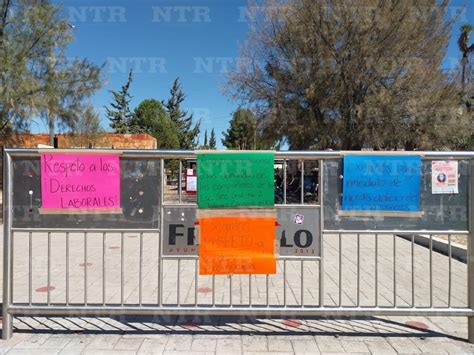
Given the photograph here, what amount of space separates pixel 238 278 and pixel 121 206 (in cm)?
289

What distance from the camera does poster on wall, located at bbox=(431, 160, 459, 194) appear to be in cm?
411

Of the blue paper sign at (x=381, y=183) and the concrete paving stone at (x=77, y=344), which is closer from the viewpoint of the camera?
the concrete paving stone at (x=77, y=344)

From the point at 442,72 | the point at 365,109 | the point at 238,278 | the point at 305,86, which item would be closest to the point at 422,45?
the point at 442,72

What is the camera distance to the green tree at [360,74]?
20.6 metres

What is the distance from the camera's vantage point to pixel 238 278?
645 cm

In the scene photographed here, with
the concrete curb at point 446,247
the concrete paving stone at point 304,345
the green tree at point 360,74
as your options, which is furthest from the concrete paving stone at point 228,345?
the green tree at point 360,74

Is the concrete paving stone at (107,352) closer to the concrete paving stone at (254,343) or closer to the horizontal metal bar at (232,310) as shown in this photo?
the horizontal metal bar at (232,310)

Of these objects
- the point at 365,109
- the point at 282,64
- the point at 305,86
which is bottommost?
the point at 365,109

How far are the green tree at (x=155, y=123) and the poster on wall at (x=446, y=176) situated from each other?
170ft

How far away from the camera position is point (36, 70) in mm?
14984

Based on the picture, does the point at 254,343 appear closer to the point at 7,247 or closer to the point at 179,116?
the point at 7,247

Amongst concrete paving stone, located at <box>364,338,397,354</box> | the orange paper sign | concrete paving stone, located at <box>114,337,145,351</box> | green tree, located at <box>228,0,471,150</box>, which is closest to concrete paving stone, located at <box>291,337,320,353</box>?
concrete paving stone, located at <box>364,338,397,354</box>

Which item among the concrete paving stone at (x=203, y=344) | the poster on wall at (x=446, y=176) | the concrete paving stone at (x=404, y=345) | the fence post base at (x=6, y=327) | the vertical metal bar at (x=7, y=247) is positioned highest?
the poster on wall at (x=446, y=176)

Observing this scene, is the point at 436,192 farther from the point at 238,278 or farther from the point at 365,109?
the point at 365,109
